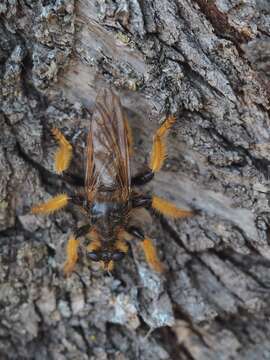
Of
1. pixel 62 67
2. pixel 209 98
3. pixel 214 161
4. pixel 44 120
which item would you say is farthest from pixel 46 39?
pixel 214 161

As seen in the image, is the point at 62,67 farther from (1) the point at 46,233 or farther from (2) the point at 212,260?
(2) the point at 212,260

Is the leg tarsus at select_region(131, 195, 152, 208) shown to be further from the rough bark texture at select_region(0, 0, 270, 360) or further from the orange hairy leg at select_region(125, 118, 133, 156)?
the orange hairy leg at select_region(125, 118, 133, 156)

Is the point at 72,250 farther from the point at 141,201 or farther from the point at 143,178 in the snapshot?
the point at 143,178

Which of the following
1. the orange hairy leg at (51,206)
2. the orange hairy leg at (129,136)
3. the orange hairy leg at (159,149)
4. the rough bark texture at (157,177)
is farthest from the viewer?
the orange hairy leg at (51,206)

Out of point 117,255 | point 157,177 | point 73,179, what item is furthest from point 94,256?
point 157,177

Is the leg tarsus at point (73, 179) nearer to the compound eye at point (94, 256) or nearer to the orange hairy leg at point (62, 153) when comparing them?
the orange hairy leg at point (62, 153)

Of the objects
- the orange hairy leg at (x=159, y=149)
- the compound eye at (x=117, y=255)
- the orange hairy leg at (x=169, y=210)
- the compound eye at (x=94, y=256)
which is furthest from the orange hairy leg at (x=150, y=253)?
the orange hairy leg at (x=159, y=149)

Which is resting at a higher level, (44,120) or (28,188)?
(44,120)

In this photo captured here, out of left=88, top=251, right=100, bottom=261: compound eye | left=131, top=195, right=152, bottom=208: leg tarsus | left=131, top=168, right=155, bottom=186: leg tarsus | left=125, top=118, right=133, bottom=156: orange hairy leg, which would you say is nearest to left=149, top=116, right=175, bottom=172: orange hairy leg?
left=131, top=168, right=155, bottom=186: leg tarsus
